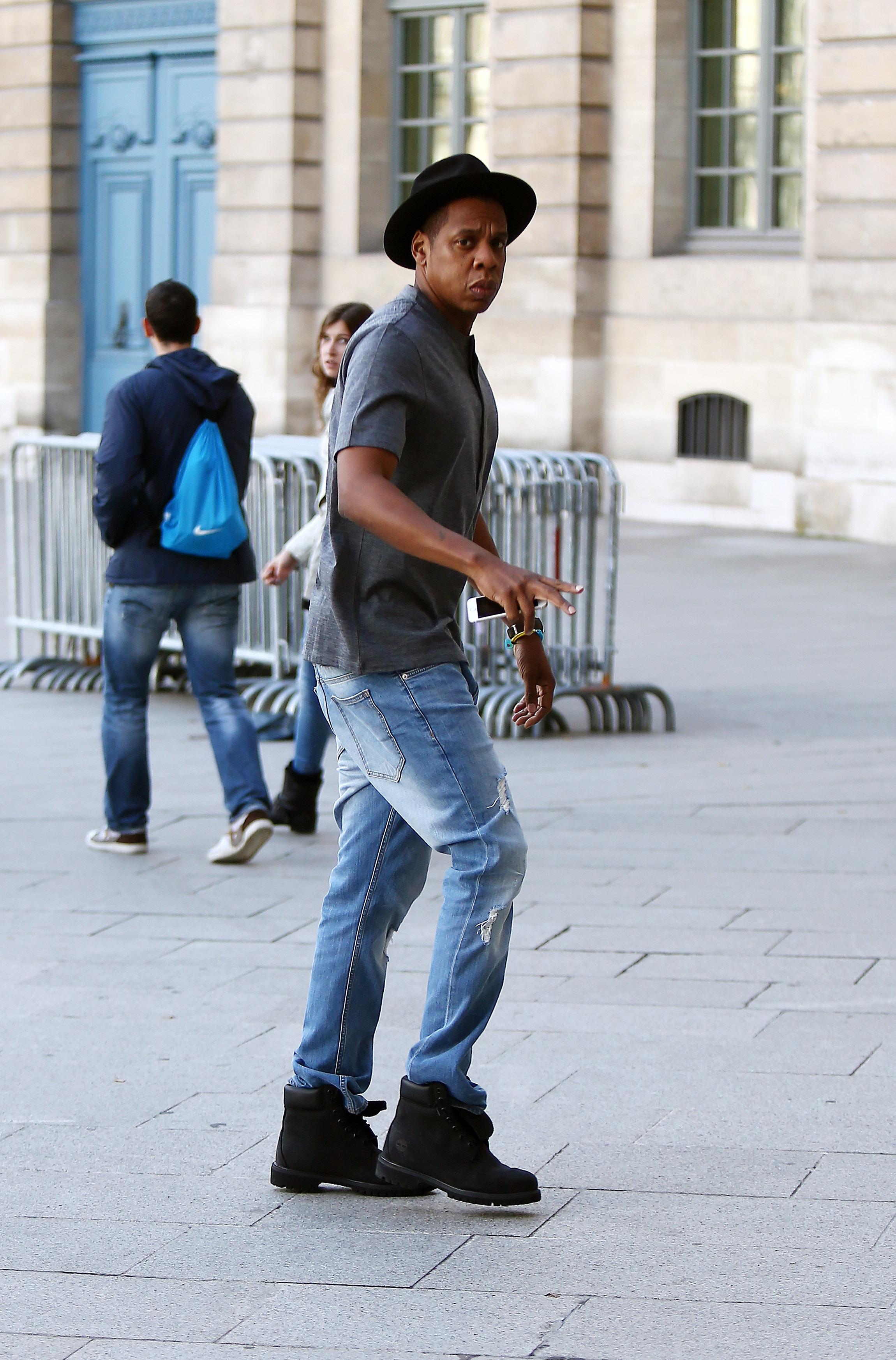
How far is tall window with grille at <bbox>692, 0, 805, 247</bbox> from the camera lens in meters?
17.0

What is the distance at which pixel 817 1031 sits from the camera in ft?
15.9

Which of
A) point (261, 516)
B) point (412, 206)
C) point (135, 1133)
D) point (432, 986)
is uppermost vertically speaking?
point (412, 206)

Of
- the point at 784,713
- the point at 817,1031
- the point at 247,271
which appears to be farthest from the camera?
the point at 247,271

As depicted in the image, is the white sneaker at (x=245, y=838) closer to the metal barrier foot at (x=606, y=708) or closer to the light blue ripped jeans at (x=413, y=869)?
the metal barrier foot at (x=606, y=708)

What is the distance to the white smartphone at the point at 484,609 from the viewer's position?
338 cm

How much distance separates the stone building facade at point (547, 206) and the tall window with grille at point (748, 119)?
0.02 m

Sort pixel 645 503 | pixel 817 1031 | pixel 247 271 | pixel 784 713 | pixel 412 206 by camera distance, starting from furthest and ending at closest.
Answer: 1. pixel 247 271
2. pixel 645 503
3. pixel 784 713
4. pixel 817 1031
5. pixel 412 206

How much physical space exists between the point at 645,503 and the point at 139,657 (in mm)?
11000

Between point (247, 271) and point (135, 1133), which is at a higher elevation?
point (247, 271)

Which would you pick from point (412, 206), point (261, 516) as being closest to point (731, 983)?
point (412, 206)

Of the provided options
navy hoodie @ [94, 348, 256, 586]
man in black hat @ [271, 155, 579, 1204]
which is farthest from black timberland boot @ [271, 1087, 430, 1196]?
navy hoodie @ [94, 348, 256, 586]

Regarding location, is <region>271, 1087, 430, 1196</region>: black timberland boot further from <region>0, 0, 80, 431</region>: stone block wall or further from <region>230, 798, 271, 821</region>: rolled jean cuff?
<region>0, 0, 80, 431</region>: stone block wall

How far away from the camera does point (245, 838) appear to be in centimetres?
662

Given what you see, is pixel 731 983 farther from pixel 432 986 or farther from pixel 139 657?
pixel 139 657
